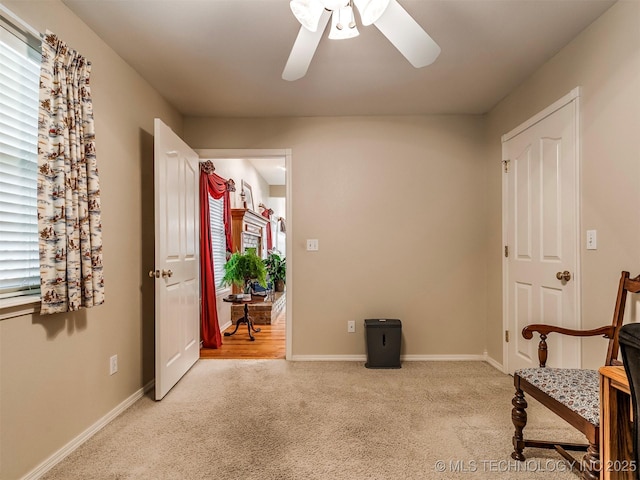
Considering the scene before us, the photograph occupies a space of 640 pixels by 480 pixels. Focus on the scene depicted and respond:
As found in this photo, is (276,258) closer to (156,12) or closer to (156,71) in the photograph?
(156,71)

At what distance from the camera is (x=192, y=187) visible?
3.34 m

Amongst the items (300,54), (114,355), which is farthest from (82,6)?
(114,355)

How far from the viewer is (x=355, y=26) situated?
5.67ft

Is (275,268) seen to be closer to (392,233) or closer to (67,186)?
(392,233)

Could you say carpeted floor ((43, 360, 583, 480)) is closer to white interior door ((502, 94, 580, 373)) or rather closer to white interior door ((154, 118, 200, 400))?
white interior door ((154, 118, 200, 400))

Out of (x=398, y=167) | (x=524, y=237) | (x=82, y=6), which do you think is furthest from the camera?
(x=398, y=167)

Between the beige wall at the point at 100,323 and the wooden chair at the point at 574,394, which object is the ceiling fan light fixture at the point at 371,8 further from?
the wooden chair at the point at 574,394

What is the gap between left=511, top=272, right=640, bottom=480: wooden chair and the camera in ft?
4.54

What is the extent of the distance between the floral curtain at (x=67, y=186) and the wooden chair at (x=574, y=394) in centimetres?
223

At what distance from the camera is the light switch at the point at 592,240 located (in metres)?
2.11

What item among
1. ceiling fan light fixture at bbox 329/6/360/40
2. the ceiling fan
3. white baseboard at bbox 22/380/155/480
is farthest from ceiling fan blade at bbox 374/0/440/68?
white baseboard at bbox 22/380/155/480

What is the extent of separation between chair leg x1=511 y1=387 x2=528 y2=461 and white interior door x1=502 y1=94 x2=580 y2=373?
759 mm

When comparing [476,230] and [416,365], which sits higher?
[476,230]

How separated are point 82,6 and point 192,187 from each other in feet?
5.22
